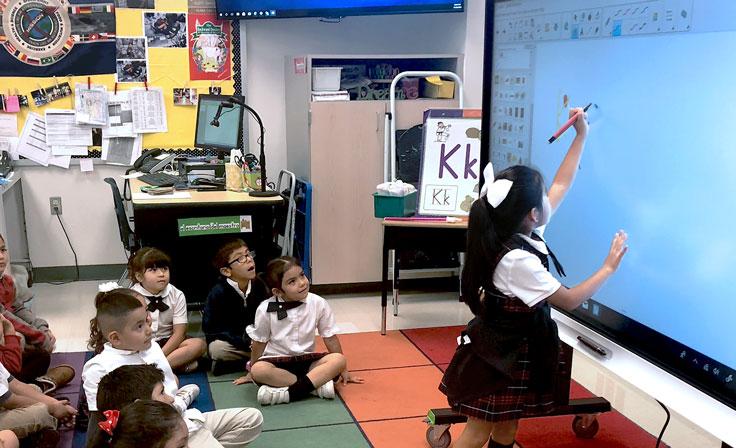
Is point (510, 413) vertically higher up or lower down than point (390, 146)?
lower down

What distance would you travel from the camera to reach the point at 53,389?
3.25 meters

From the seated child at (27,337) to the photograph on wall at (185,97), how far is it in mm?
1925

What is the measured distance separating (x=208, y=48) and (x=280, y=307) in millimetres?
2374

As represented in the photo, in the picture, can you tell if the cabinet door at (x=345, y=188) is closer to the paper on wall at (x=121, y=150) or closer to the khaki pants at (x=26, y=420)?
the paper on wall at (x=121, y=150)

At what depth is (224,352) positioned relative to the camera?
11.8ft

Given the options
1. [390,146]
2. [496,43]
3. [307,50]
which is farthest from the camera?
[307,50]

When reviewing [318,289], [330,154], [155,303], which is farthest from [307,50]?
[155,303]

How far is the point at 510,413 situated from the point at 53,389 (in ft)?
6.69

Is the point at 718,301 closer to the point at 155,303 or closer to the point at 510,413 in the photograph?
the point at 510,413

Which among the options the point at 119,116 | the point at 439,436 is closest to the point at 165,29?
the point at 119,116

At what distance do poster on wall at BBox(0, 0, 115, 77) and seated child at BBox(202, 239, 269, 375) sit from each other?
201cm

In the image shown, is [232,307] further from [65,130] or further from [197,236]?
[65,130]

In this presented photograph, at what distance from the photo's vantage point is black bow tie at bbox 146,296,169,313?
3496 mm

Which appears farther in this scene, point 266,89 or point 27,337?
point 266,89
